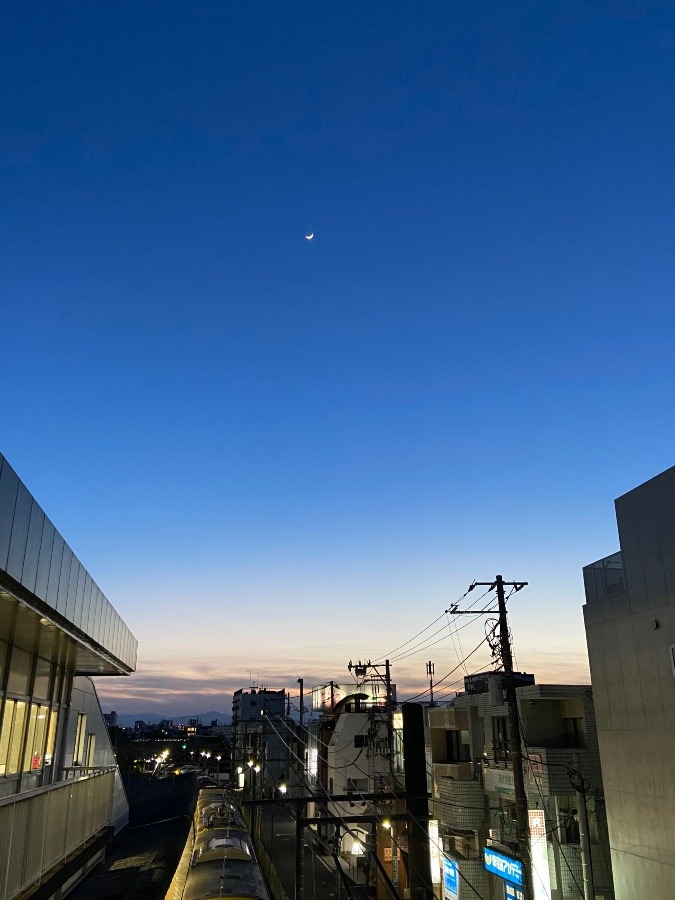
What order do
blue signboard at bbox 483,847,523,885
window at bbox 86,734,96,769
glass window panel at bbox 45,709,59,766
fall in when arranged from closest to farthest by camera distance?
glass window panel at bbox 45,709,59,766, blue signboard at bbox 483,847,523,885, window at bbox 86,734,96,769

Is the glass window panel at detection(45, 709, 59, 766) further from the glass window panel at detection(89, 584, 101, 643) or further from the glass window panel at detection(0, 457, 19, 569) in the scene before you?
the glass window panel at detection(0, 457, 19, 569)

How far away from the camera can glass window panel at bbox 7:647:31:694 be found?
15266 millimetres

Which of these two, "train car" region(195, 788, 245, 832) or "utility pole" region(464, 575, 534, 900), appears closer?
"utility pole" region(464, 575, 534, 900)

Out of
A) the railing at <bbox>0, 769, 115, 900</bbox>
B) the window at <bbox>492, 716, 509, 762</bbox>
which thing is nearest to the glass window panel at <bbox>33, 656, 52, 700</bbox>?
the railing at <bbox>0, 769, 115, 900</bbox>

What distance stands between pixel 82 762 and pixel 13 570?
22.6 metres

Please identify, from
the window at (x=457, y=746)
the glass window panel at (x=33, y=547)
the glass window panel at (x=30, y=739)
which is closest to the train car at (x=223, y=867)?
the glass window panel at (x=30, y=739)

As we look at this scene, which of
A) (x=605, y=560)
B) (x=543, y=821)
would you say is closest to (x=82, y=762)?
(x=543, y=821)

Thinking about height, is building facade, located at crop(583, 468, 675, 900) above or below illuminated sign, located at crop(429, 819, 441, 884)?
above

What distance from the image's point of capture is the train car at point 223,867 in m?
14.7

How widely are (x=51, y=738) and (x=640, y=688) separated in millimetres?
17535

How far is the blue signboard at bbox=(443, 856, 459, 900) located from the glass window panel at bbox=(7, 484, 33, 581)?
29.0 metres

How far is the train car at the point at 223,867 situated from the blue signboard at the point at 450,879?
11473mm

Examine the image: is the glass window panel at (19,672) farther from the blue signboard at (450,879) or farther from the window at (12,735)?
the blue signboard at (450,879)

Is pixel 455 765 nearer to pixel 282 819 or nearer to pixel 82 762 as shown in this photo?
pixel 82 762
